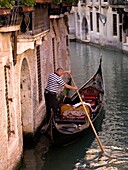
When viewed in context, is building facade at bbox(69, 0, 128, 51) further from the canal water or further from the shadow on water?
the shadow on water

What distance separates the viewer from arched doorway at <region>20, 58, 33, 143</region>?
6.32 m

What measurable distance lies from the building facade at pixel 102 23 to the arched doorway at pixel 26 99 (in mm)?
8750

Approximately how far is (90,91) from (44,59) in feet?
3.06

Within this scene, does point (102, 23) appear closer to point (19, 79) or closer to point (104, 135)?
point (104, 135)

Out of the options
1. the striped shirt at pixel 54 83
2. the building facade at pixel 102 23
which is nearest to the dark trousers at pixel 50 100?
the striped shirt at pixel 54 83

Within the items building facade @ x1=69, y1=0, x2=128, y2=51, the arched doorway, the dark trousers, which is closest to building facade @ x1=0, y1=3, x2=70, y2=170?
the arched doorway

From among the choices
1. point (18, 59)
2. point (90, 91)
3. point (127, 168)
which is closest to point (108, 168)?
point (127, 168)

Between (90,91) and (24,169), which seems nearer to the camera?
(24,169)

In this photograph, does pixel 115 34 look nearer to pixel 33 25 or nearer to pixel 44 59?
pixel 44 59

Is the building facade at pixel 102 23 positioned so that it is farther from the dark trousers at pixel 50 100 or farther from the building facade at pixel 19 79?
the dark trousers at pixel 50 100

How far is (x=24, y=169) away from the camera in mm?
5555

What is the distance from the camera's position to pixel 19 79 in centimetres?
568

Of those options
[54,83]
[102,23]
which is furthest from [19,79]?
[102,23]

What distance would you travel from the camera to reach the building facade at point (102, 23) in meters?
15.3
